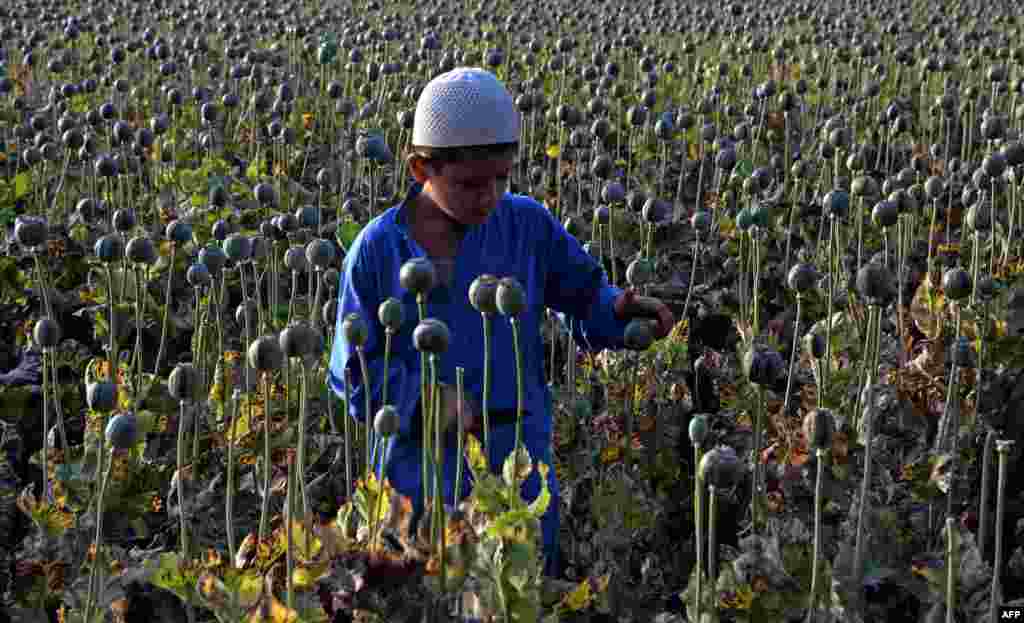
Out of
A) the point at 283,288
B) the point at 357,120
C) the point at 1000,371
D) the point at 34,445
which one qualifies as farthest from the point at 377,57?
the point at 1000,371

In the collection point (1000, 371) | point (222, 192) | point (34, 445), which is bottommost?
point (34, 445)

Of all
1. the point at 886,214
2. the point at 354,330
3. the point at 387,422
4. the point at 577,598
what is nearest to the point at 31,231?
the point at 354,330

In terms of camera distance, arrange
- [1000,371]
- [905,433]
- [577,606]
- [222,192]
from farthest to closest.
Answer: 1. [222,192]
2. [1000,371]
3. [905,433]
4. [577,606]

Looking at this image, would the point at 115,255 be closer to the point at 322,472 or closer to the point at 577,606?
the point at 322,472

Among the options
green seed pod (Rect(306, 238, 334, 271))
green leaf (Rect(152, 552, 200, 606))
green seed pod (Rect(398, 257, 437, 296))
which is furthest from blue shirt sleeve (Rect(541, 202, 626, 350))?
green leaf (Rect(152, 552, 200, 606))

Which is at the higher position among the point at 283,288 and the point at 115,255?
the point at 115,255

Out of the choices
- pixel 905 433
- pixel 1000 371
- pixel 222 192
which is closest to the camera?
pixel 905 433

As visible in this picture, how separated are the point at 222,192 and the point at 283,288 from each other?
38.6 inches

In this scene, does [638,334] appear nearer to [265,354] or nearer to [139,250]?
[265,354]

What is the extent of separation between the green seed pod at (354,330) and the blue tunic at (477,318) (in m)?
0.20

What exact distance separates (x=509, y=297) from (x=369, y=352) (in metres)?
0.65

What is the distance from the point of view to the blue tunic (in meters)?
2.89

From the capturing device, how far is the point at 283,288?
17.4 ft

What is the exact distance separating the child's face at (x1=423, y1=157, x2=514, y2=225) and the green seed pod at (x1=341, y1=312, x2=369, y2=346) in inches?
13.9
